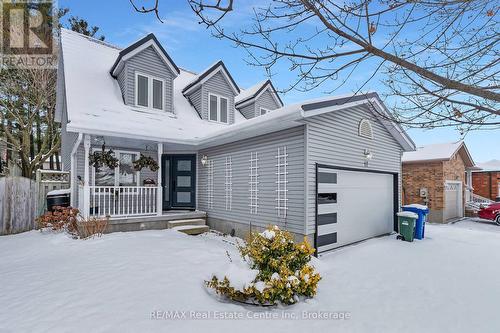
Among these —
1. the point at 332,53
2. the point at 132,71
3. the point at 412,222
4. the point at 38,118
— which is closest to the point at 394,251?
the point at 412,222

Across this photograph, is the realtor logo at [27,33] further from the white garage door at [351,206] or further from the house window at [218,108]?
the white garage door at [351,206]

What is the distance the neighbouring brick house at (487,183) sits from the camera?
18.3 metres

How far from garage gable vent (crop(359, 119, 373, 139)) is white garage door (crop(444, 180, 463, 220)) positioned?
775 centimetres

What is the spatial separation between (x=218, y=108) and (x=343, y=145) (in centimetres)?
712

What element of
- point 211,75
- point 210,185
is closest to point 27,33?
point 211,75

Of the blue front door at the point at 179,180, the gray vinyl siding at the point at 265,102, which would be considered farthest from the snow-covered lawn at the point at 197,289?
the gray vinyl siding at the point at 265,102

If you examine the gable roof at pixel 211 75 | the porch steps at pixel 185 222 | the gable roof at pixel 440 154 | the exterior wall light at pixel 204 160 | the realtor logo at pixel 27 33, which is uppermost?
the realtor logo at pixel 27 33

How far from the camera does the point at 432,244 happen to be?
841 centimetres

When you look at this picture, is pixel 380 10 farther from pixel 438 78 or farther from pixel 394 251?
pixel 394 251

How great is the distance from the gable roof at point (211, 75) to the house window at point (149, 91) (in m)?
1.67

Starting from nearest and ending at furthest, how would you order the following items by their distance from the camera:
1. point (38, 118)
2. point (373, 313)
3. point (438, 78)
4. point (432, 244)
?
point (438, 78), point (373, 313), point (432, 244), point (38, 118)

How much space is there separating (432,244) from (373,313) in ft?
19.4

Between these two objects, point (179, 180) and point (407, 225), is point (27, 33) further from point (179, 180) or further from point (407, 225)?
point (407, 225)

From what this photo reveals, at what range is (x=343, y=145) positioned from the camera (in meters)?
8.02
